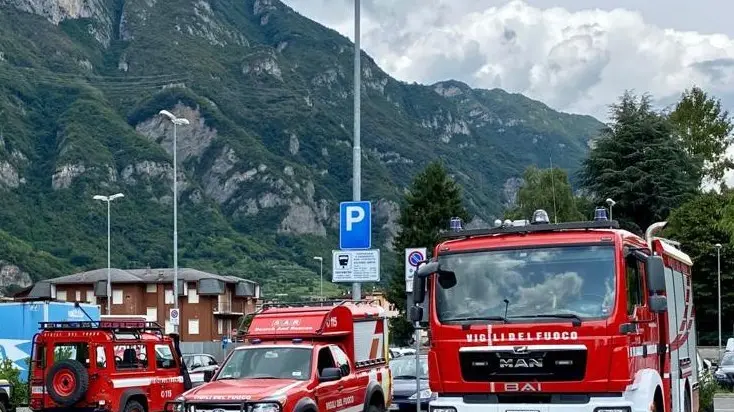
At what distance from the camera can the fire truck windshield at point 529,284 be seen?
11844 millimetres

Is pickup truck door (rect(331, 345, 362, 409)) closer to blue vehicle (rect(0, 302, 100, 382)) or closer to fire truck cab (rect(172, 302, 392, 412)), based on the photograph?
fire truck cab (rect(172, 302, 392, 412))

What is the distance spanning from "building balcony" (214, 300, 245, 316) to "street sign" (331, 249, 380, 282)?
7556 centimetres

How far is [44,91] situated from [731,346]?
155203 mm

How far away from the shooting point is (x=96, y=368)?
19844 mm

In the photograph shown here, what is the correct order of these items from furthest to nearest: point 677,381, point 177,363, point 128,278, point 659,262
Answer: point 128,278, point 177,363, point 677,381, point 659,262

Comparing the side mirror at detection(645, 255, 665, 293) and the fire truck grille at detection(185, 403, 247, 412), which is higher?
the side mirror at detection(645, 255, 665, 293)

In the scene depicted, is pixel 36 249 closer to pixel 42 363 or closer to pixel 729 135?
pixel 729 135

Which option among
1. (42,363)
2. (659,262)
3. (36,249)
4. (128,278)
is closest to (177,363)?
(42,363)

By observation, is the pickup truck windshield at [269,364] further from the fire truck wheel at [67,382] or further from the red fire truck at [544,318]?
the fire truck wheel at [67,382]

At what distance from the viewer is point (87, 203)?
144m

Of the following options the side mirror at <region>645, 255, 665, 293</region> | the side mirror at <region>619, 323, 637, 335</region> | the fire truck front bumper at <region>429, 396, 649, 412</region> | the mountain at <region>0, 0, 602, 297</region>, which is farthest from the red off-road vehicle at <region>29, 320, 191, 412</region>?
the mountain at <region>0, 0, 602, 297</region>

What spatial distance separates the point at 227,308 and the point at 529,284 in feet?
278

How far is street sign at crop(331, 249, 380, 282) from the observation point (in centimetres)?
1848

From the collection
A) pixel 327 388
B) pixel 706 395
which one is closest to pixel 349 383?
pixel 327 388
